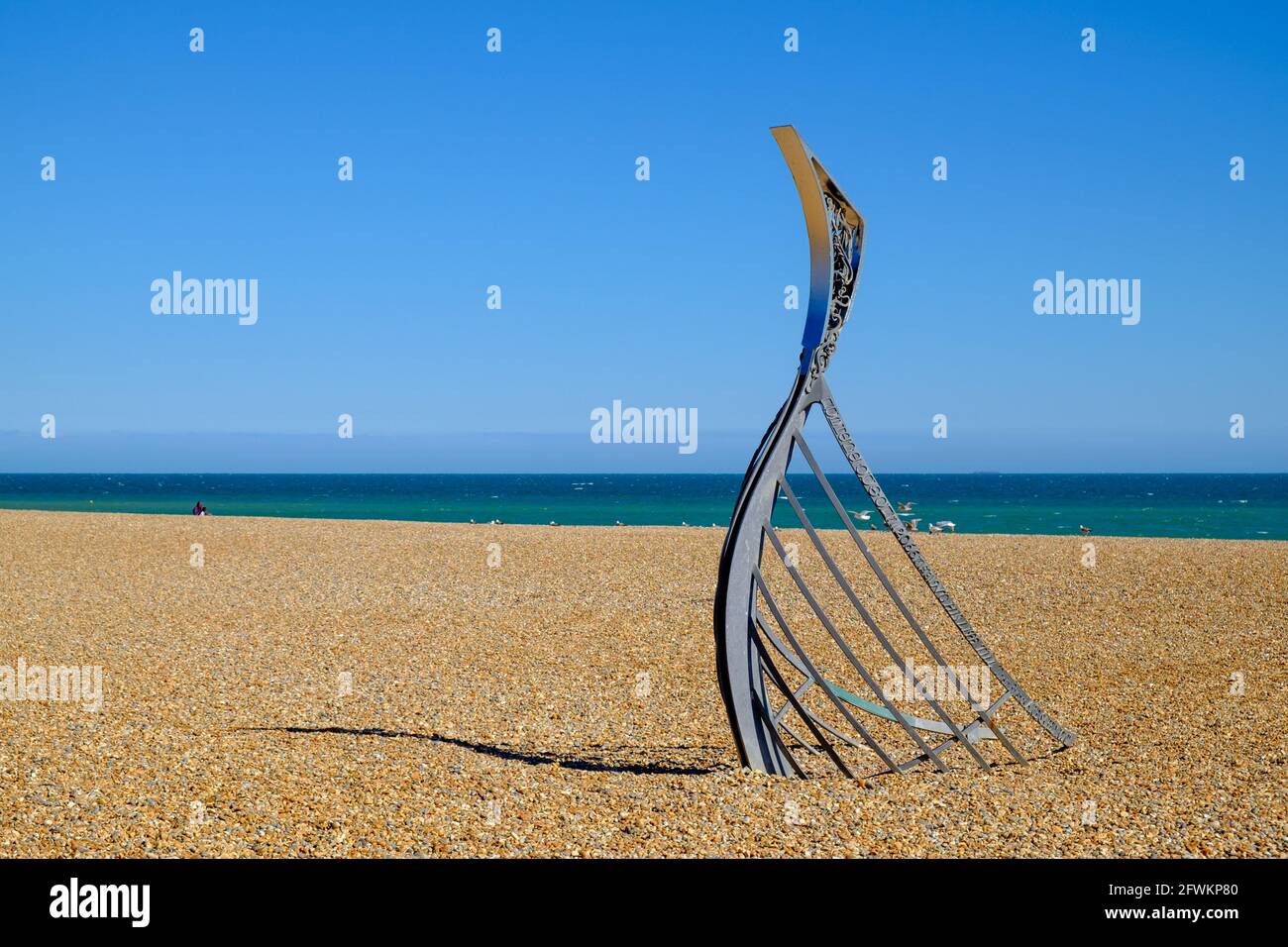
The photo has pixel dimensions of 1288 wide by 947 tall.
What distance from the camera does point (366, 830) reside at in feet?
20.7

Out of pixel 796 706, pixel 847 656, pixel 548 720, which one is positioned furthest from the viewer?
pixel 548 720

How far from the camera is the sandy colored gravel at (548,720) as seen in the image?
6.39 m

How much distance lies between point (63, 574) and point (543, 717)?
13.0 m

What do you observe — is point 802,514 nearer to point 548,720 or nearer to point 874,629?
point 874,629

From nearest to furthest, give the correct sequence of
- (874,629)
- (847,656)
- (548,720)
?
(847,656) < (874,629) < (548,720)

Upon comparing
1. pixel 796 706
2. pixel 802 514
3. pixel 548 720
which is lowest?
pixel 548 720

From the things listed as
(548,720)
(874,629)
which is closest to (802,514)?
(874,629)

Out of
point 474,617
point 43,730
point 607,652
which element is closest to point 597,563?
point 474,617

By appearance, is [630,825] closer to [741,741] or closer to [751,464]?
[741,741]

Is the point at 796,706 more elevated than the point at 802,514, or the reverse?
the point at 802,514

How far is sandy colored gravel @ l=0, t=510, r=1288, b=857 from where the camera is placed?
21.0 feet

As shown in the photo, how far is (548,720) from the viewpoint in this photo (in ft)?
31.8

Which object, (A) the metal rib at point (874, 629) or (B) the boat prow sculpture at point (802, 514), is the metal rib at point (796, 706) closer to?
(B) the boat prow sculpture at point (802, 514)

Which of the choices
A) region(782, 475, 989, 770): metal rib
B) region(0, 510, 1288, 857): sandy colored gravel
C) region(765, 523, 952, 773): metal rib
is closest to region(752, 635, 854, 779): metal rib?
region(0, 510, 1288, 857): sandy colored gravel
